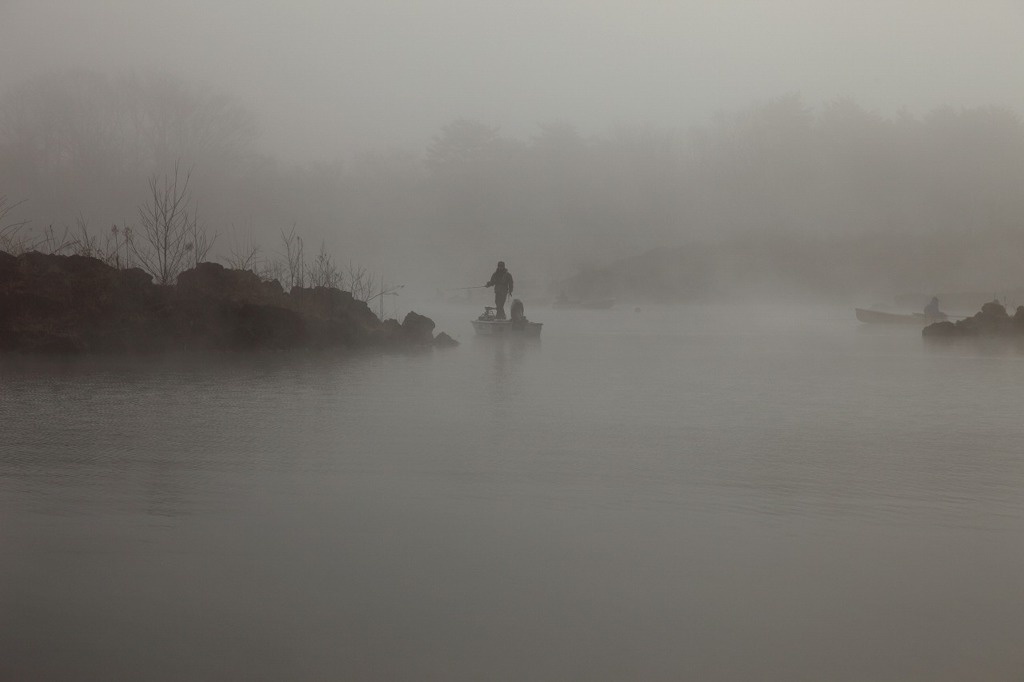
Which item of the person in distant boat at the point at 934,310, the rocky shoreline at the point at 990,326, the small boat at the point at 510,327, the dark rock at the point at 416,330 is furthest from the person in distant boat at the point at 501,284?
the person in distant boat at the point at 934,310

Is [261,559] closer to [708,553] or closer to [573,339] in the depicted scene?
[708,553]

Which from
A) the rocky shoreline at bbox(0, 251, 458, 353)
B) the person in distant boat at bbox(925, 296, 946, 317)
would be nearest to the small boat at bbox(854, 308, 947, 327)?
the person in distant boat at bbox(925, 296, 946, 317)

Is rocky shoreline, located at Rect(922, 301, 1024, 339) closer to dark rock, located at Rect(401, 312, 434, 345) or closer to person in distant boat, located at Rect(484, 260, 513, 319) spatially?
person in distant boat, located at Rect(484, 260, 513, 319)

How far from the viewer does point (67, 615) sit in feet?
9.49

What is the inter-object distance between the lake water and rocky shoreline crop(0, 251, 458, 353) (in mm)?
4446

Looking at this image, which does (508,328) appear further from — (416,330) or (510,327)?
(416,330)

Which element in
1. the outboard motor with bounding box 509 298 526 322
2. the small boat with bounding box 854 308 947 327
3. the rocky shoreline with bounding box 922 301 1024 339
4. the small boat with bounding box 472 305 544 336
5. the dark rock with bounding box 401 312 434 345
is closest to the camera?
the dark rock with bounding box 401 312 434 345

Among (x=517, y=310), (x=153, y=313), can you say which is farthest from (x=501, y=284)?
(x=153, y=313)

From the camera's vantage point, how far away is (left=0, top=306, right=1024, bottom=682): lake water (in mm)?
2699

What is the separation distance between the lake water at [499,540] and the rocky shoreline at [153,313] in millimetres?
4446

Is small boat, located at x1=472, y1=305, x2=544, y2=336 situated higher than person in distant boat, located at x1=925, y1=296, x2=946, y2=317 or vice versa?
person in distant boat, located at x1=925, y1=296, x2=946, y2=317

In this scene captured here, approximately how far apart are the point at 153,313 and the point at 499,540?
35.9 ft

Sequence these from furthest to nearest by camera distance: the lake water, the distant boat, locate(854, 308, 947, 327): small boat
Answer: the distant boat < locate(854, 308, 947, 327): small boat < the lake water

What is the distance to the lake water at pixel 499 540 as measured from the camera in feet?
8.86
